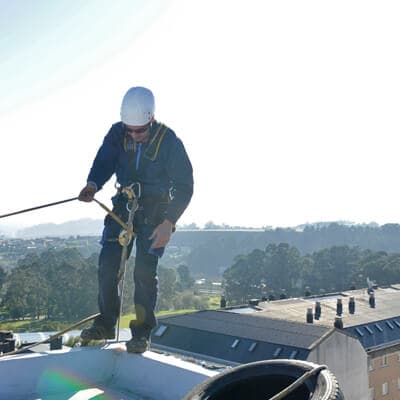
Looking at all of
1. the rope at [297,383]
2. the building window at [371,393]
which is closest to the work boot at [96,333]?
the rope at [297,383]

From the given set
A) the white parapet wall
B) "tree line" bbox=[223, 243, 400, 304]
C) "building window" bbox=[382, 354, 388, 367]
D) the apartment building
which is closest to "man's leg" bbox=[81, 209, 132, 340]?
the white parapet wall

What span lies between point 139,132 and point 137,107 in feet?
0.74

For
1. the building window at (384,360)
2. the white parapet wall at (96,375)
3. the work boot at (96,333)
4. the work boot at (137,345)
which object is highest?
the work boot at (96,333)

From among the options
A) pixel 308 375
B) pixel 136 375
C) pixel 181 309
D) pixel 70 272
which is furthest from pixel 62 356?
pixel 181 309

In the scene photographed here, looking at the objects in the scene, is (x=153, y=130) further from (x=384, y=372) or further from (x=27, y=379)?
(x=384, y=372)

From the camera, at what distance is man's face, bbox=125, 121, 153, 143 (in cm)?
442

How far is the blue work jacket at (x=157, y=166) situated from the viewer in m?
4.43

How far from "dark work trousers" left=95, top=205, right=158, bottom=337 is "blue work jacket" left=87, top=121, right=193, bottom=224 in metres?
0.26

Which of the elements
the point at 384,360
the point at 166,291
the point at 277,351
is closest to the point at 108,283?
the point at 277,351

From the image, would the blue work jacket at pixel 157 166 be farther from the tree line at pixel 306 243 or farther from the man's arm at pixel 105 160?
the tree line at pixel 306 243

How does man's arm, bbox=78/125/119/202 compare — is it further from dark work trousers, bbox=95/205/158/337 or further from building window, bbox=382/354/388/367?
building window, bbox=382/354/388/367

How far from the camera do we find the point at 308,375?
10.2ft

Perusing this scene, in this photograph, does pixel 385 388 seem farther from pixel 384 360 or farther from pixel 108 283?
pixel 108 283

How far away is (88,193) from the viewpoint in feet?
14.8
